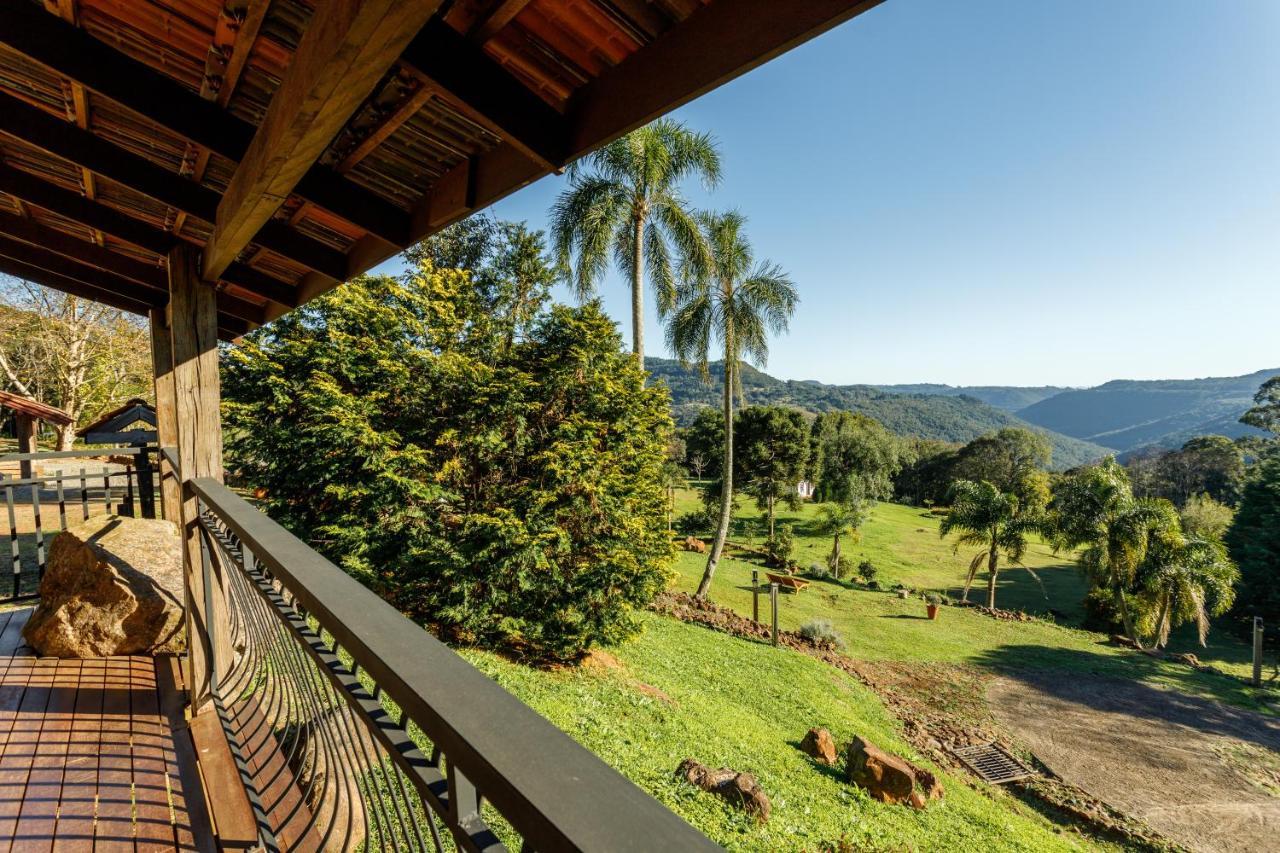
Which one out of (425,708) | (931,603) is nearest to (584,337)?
(425,708)

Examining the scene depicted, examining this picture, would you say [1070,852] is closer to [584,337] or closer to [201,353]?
[584,337]

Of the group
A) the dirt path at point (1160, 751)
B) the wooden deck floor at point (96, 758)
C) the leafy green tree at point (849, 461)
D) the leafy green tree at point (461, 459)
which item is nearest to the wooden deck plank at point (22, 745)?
the wooden deck floor at point (96, 758)

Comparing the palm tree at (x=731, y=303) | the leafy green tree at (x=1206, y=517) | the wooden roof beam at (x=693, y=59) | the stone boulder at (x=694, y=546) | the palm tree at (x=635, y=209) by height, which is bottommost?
the stone boulder at (x=694, y=546)

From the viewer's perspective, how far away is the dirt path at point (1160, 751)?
28.4ft

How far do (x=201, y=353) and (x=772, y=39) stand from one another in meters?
3.47

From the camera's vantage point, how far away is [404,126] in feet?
7.34

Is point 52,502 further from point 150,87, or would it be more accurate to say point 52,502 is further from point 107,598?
point 150,87

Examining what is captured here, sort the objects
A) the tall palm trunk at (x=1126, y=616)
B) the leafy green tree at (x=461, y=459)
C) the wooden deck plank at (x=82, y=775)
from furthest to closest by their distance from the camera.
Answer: the tall palm trunk at (x=1126, y=616) → the leafy green tree at (x=461, y=459) → the wooden deck plank at (x=82, y=775)

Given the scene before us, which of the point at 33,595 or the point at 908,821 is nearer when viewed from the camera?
the point at 33,595

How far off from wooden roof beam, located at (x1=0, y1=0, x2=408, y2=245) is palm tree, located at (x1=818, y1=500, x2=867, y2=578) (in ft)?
84.0

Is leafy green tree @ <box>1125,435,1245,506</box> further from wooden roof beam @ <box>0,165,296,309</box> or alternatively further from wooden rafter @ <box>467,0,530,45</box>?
wooden roof beam @ <box>0,165,296,309</box>

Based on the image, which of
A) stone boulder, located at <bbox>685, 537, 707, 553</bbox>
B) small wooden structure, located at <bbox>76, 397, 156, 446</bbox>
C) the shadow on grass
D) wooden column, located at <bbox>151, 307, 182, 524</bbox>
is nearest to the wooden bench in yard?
stone boulder, located at <bbox>685, 537, 707, 553</bbox>

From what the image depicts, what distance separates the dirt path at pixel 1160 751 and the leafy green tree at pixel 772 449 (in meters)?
14.8

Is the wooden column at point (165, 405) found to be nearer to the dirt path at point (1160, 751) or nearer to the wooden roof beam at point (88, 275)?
the wooden roof beam at point (88, 275)
